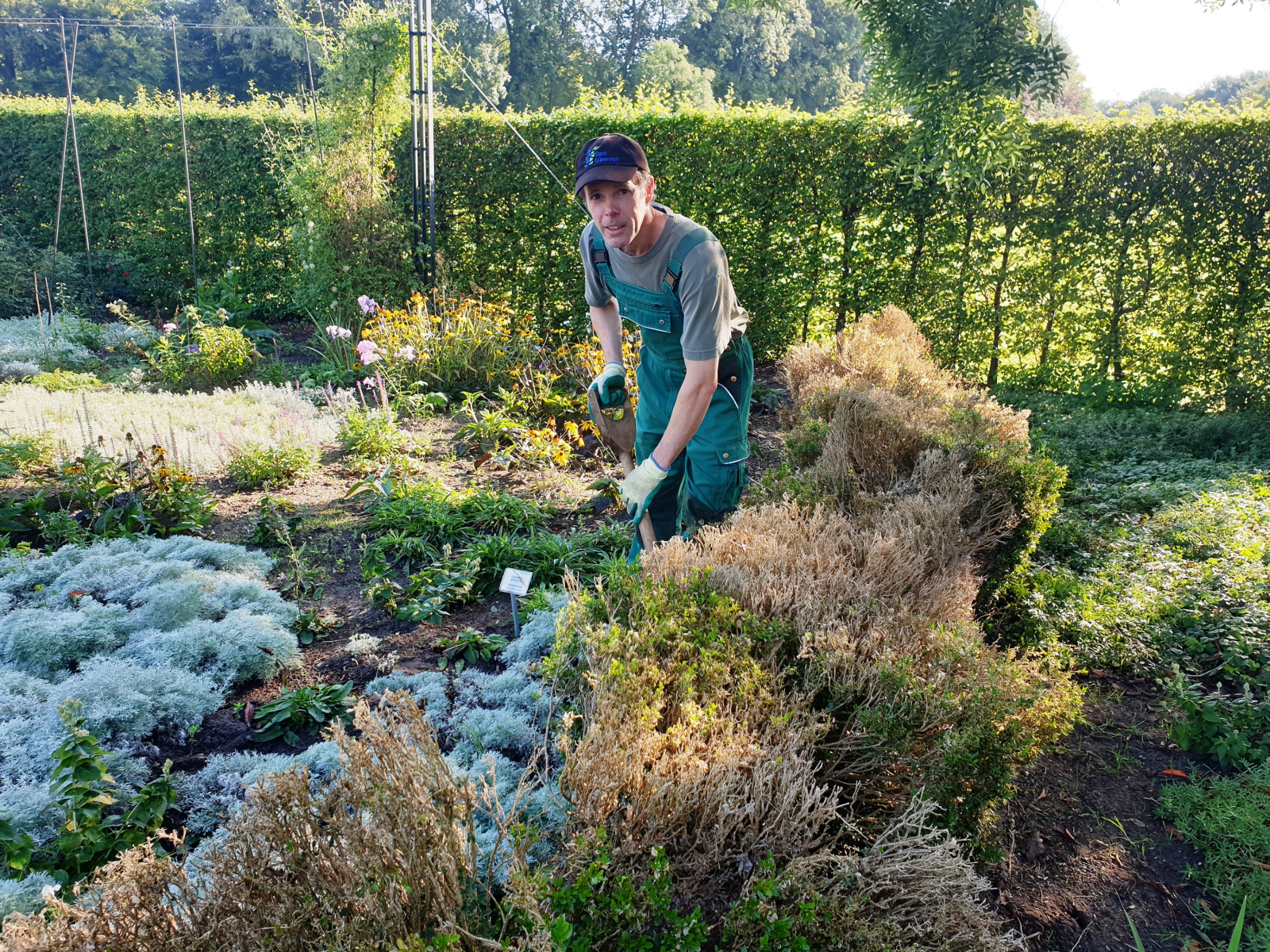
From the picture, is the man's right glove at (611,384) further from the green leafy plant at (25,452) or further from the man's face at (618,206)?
the green leafy plant at (25,452)

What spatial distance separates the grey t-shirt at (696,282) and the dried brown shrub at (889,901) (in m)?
1.68

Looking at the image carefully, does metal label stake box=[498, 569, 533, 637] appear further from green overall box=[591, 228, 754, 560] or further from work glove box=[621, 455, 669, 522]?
green overall box=[591, 228, 754, 560]

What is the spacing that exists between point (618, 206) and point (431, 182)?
5.99 metres

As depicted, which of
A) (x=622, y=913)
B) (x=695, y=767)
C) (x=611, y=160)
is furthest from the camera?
(x=611, y=160)

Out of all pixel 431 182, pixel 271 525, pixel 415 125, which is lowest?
pixel 271 525

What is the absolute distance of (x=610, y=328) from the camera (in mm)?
3719

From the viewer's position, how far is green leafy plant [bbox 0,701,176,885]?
2115mm

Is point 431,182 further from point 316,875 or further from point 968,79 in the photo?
point 316,875

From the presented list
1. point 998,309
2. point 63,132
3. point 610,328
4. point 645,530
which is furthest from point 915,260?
point 63,132

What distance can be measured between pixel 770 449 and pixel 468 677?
3.58 meters

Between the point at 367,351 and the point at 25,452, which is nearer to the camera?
the point at 25,452

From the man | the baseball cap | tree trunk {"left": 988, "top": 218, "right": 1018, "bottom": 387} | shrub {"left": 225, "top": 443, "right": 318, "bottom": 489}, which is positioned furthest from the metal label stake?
tree trunk {"left": 988, "top": 218, "right": 1018, "bottom": 387}

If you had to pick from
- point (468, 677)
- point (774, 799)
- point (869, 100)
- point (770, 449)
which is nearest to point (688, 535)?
point (468, 677)

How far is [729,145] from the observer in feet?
26.5
